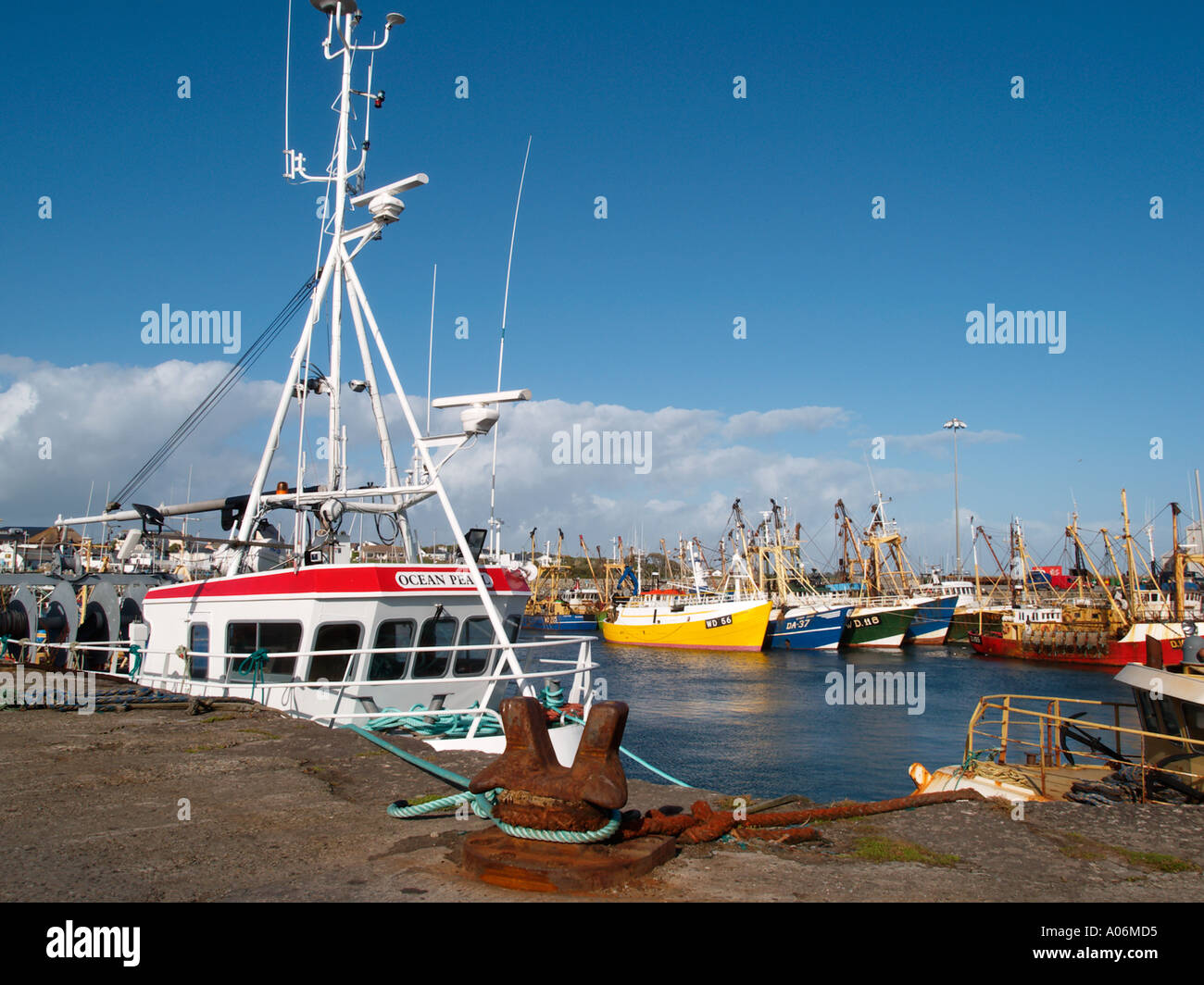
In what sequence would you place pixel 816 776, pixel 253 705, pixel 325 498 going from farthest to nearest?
pixel 816 776 < pixel 325 498 < pixel 253 705

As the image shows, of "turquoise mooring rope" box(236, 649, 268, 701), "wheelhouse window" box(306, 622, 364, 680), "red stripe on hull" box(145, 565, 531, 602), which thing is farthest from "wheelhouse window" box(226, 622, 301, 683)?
"red stripe on hull" box(145, 565, 531, 602)

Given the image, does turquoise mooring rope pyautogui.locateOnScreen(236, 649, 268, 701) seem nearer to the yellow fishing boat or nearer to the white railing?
the white railing

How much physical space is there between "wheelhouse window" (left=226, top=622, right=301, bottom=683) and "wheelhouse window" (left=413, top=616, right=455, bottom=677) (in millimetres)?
1831

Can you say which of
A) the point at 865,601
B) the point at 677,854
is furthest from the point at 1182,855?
the point at 865,601

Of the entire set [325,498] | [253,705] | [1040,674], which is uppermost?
[325,498]

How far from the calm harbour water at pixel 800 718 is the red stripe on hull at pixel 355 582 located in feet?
32.8

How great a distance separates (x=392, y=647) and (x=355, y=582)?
126 cm

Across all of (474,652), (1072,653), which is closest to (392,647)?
(474,652)

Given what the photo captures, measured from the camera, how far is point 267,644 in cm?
1322

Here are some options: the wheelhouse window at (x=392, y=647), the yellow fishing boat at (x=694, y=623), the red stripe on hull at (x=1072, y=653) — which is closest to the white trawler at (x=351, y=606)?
the wheelhouse window at (x=392, y=647)

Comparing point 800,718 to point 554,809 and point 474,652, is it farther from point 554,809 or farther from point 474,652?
point 554,809
